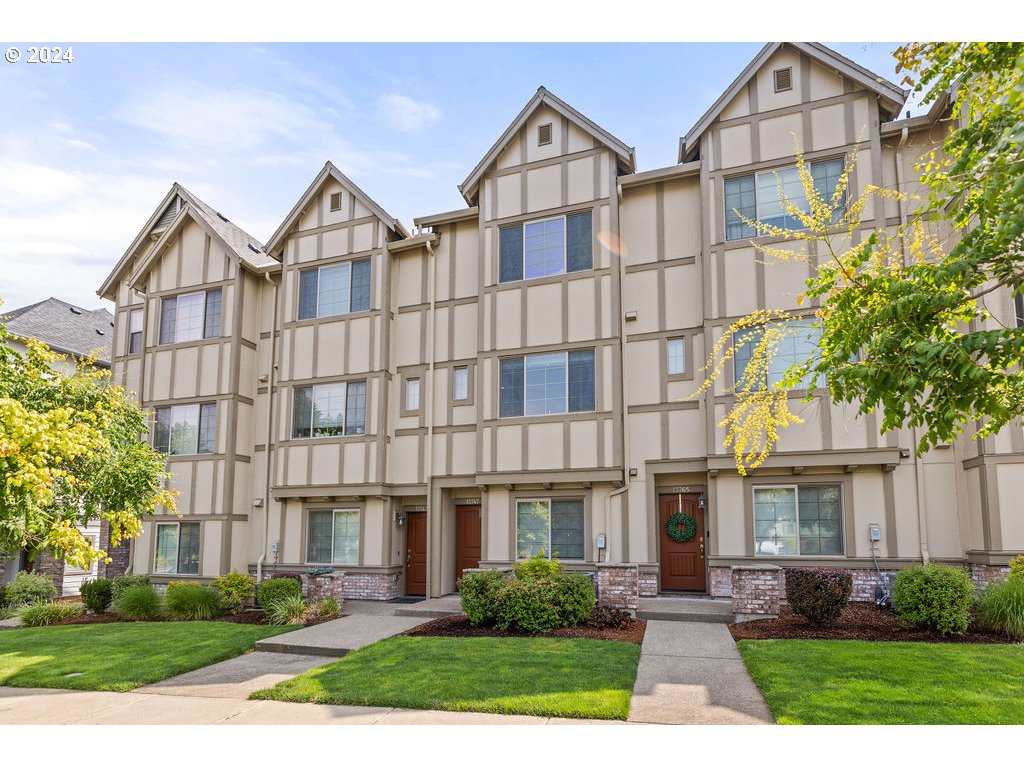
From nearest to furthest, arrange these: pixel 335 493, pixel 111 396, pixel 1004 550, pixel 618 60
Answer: pixel 618 60, pixel 1004 550, pixel 111 396, pixel 335 493

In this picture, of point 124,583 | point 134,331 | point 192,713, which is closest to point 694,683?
point 192,713

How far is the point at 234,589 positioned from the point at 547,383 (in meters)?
8.17

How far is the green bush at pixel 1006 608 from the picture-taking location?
31.8ft

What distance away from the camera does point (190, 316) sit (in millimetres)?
19438

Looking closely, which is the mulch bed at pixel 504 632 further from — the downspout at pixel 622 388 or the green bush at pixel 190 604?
the green bush at pixel 190 604

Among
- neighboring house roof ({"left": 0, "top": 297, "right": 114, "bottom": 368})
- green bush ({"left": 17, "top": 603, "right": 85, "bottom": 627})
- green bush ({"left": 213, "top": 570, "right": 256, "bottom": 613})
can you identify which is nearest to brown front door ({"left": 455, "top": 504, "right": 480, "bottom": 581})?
green bush ({"left": 213, "top": 570, "right": 256, "bottom": 613})

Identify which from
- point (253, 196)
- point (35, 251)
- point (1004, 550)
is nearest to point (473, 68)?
point (253, 196)

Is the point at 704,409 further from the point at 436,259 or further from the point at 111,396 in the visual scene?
the point at 111,396

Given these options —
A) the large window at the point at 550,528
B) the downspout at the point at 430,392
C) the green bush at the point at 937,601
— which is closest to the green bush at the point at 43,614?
the downspout at the point at 430,392

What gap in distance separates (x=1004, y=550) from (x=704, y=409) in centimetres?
537

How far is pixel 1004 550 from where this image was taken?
38.8ft

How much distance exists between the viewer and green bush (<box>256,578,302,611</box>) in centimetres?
1513

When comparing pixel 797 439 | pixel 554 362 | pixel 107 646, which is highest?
pixel 554 362

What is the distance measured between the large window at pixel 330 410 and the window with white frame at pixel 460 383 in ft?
7.10
